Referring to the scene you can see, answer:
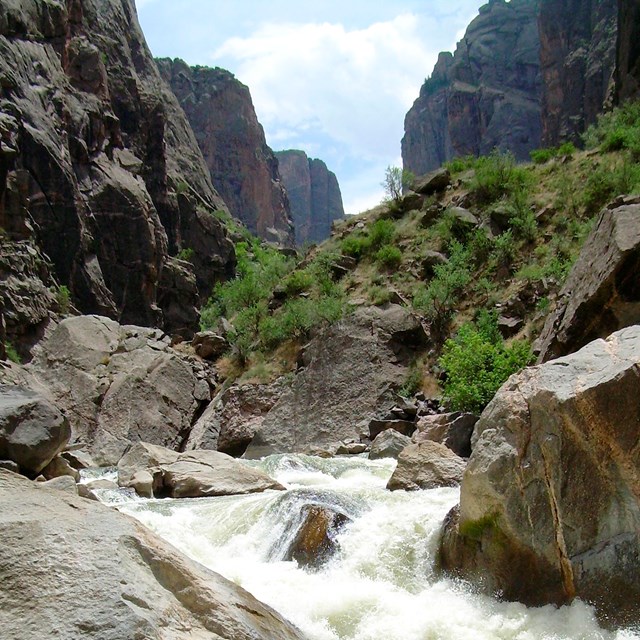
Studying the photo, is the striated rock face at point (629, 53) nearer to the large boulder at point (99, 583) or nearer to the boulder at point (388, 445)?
the boulder at point (388, 445)

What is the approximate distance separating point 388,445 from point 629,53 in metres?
28.6

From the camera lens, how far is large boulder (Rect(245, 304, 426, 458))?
17812 millimetres

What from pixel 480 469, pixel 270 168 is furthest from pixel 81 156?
pixel 270 168

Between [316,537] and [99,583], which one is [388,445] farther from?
[99,583]

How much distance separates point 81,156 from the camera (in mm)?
35406

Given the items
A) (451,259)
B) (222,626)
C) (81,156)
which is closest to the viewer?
(222,626)

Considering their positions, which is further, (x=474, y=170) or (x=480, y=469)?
(x=474, y=170)

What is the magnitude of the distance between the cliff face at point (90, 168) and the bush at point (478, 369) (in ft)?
73.7

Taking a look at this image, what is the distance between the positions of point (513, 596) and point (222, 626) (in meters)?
3.20

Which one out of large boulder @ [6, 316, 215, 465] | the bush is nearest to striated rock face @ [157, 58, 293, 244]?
large boulder @ [6, 316, 215, 465]

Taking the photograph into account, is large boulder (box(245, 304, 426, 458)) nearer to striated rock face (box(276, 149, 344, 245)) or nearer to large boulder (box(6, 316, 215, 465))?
large boulder (box(6, 316, 215, 465))

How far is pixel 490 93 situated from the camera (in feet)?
246

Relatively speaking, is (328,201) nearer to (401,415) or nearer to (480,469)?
(401,415)

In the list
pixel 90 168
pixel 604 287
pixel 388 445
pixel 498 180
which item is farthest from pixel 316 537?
pixel 90 168
